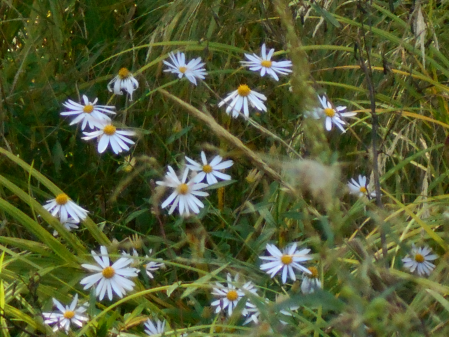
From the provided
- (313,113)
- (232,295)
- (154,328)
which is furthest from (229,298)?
(313,113)

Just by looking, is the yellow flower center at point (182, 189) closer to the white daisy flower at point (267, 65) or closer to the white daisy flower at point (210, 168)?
the white daisy flower at point (210, 168)

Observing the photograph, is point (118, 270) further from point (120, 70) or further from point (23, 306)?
point (120, 70)

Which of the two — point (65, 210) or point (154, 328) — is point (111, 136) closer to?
point (65, 210)

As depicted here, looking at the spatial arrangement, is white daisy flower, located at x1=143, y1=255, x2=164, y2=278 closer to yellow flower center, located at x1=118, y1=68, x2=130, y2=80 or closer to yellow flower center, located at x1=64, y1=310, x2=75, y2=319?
yellow flower center, located at x1=64, y1=310, x2=75, y2=319

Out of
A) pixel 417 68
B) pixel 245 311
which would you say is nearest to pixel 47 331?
pixel 245 311

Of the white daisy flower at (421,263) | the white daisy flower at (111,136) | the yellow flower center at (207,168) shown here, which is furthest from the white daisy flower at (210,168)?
the white daisy flower at (421,263)

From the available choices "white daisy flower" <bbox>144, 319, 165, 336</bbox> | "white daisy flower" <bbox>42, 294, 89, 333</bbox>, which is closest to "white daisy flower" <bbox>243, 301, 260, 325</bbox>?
"white daisy flower" <bbox>144, 319, 165, 336</bbox>

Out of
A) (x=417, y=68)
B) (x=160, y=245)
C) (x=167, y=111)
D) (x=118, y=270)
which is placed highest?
(x=417, y=68)
